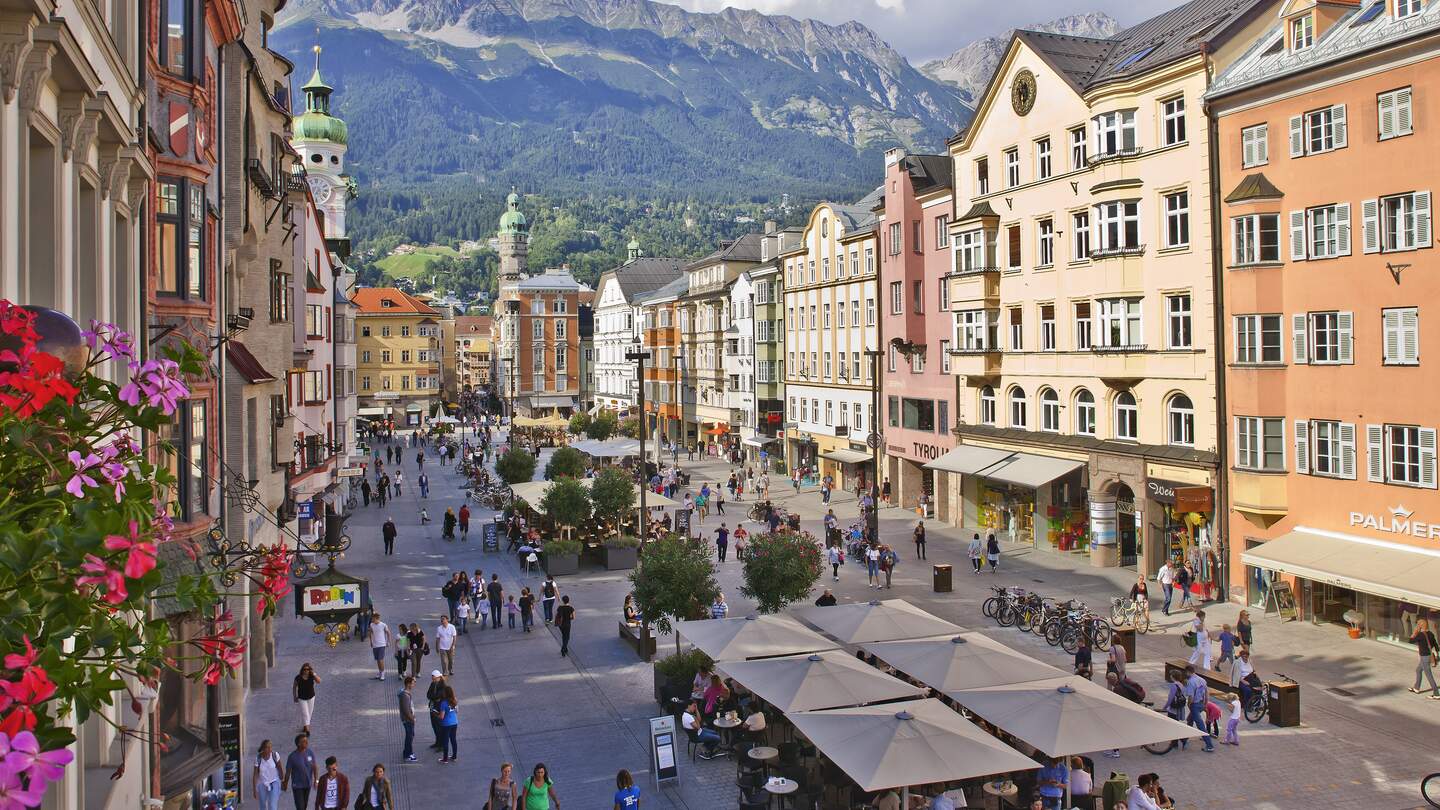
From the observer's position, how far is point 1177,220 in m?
34.2

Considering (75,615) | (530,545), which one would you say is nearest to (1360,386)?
(530,545)

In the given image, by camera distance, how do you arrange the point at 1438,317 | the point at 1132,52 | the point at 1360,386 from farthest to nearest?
the point at 1132,52 → the point at 1360,386 → the point at 1438,317

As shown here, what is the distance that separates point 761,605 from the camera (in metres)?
28.0

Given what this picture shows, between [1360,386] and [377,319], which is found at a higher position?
[377,319]

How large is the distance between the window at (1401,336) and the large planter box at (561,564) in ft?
84.1

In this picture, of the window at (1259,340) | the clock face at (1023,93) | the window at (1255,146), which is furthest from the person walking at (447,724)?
the clock face at (1023,93)

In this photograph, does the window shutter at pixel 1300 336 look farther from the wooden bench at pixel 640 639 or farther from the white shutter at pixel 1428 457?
the wooden bench at pixel 640 639

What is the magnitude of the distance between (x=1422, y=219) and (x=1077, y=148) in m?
14.2

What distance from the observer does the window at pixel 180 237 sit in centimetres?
1525

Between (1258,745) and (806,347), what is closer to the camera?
(1258,745)

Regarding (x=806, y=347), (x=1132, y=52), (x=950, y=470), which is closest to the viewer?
(x=1132, y=52)

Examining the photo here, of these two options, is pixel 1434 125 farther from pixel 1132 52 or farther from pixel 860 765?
pixel 860 765

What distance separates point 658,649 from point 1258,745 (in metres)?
14.1

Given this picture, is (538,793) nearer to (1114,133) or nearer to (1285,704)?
(1285,704)
